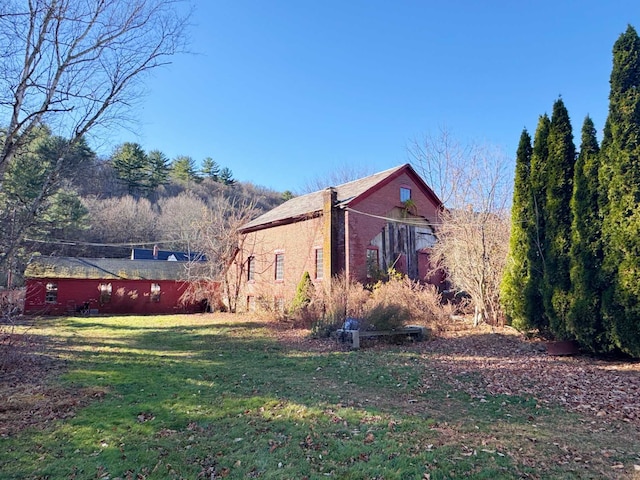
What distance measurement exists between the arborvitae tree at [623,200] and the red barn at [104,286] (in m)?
25.1

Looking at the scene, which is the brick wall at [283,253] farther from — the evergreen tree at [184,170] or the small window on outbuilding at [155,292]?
the evergreen tree at [184,170]

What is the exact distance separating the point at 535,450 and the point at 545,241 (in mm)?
7593

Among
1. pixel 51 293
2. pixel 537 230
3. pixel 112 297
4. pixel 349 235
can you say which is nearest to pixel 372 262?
pixel 349 235

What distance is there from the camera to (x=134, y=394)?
22.1ft

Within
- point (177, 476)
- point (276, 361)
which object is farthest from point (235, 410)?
point (276, 361)

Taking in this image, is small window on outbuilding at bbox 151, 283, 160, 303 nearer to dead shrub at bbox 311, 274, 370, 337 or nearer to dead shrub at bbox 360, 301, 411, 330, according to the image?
dead shrub at bbox 311, 274, 370, 337

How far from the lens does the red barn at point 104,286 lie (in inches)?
950

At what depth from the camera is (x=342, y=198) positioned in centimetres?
1930

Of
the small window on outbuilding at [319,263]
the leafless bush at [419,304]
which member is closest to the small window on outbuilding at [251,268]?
the small window on outbuilding at [319,263]

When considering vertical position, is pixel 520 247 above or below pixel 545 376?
above

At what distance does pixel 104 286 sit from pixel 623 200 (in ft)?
90.7

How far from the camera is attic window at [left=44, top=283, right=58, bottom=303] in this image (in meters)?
24.4

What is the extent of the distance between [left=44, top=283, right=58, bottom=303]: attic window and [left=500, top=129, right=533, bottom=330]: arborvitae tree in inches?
1020

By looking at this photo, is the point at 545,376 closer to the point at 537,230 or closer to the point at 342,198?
the point at 537,230
